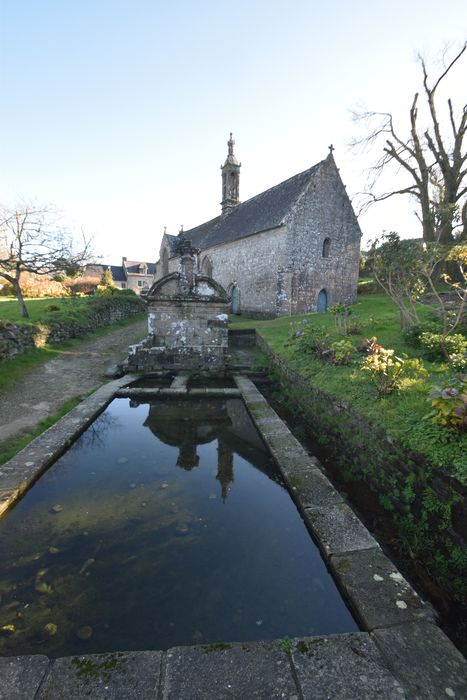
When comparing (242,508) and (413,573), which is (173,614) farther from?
(413,573)

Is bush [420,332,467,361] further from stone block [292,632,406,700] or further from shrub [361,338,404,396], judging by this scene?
stone block [292,632,406,700]

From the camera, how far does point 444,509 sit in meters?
3.23

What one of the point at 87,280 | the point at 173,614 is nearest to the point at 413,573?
the point at 173,614

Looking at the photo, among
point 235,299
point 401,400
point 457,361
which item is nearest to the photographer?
point 401,400

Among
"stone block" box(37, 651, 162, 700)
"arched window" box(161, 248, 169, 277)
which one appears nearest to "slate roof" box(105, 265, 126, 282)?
"arched window" box(161, 248, 169, 277)

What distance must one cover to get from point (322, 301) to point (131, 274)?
48811 millimetres

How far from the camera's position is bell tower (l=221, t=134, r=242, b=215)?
32.8 meters

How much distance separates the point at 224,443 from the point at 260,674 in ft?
12.3

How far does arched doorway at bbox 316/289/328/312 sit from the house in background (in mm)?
45374

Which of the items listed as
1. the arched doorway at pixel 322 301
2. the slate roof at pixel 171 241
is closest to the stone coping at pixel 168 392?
the arched doorway at pixel 322 301

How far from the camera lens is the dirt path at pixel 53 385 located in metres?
6.44

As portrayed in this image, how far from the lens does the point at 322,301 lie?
2372 centimetres

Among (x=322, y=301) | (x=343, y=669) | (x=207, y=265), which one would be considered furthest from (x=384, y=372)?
(x=207, y=265)

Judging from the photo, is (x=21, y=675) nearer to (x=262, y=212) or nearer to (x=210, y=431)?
(x=210, y=431)
